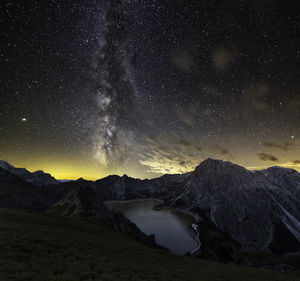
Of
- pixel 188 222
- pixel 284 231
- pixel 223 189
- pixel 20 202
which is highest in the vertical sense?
pixel 223 189

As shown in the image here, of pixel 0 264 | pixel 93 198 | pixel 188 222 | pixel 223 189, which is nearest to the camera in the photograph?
pixel 0 264

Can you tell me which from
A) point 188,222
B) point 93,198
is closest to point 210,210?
point 188,222

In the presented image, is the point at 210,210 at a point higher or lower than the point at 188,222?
higher

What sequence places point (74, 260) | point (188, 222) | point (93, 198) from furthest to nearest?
point (188, 222), point (93, 198), point (74, 260)

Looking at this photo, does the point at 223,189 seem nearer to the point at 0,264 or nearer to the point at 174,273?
the point at 174,273

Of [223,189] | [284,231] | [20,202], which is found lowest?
[20,202]

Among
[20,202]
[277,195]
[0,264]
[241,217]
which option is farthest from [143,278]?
[277,195]

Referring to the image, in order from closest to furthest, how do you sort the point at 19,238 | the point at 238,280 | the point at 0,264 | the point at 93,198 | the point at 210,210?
the point at 0,264 → the point at 19,238 → the point at 238,280 → the point at 93,198 → the point at 210,210

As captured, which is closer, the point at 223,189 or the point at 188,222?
the point at 188,222

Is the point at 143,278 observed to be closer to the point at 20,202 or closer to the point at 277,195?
the point at 20,202
